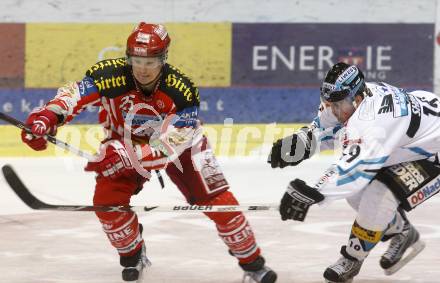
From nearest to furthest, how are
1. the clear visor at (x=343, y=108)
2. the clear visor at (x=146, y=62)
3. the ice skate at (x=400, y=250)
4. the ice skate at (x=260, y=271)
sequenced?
the clear visor at (x=343, y=108), the clear visor at (x=146, y=62), the ice skate at (x=260, y=271), the ice skate at (x=400, y=250)

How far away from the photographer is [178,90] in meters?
5.35

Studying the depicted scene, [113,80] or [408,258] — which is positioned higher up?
[113,80]

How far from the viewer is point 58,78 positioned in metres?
9.16

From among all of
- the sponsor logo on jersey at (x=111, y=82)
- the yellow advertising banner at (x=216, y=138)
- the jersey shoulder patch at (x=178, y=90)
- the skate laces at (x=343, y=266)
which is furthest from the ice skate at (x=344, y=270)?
the yellow advertising banner at (x=216, y=138)

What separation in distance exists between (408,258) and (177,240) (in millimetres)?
1379

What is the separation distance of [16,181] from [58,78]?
391 cm

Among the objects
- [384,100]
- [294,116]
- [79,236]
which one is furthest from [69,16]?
[384,100]

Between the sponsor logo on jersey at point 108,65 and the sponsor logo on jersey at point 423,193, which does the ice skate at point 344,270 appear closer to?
the sponsor logo on jersey at point 423,193

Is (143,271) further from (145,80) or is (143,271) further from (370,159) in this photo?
(370,159)

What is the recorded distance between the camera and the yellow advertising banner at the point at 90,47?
30.0ft

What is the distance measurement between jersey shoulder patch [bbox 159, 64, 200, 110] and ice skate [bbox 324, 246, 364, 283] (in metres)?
1.02

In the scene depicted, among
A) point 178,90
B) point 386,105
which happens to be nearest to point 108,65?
point 178,90

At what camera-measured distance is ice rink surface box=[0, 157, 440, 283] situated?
5645mm

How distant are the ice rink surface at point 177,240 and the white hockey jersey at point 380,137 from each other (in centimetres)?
76
